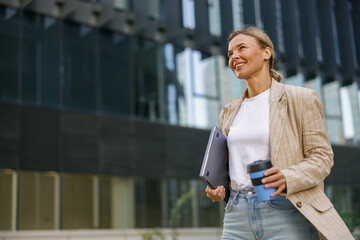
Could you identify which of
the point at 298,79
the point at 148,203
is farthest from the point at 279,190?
the point at 298,79

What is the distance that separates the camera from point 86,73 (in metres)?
17.1

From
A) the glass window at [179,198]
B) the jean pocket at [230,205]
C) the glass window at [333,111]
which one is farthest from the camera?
the glass window at [333,111]

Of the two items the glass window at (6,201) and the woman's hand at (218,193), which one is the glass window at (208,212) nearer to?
the glass window at (6,201)

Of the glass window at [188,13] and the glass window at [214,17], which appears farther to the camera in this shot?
the glass window at [214,17]

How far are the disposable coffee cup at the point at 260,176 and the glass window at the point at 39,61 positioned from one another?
1419 centimetres

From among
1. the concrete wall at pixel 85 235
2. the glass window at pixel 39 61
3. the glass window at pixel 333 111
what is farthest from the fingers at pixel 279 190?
the glass window at pixel 333 111

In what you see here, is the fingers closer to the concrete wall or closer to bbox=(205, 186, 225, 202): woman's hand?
bbox=(205, 186, 225, 202): woman's hand

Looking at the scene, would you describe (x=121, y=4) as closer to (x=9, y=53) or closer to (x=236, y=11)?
(x=9, y=53)

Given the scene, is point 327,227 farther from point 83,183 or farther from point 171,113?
point 171,113

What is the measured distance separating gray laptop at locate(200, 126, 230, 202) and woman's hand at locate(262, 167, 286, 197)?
1.33ft

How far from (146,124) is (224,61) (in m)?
4.81

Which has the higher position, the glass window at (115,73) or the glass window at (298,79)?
the glass window at (298,79)

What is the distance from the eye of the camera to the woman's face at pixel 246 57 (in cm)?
257

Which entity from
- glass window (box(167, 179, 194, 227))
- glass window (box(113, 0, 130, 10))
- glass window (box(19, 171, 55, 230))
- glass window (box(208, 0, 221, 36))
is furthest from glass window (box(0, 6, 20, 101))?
glass window (box(208, 0, 221, 36))
